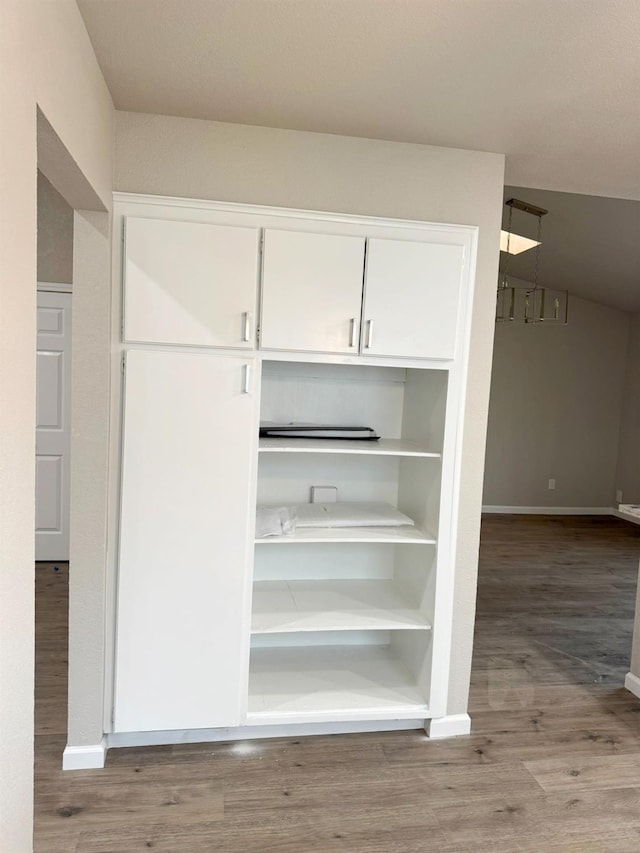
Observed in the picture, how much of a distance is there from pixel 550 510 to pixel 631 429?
1.33m

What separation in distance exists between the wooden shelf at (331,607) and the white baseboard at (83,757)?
0.73 meters

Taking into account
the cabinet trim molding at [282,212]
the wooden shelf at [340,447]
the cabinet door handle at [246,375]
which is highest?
the cabinet trim molding at [282,212]

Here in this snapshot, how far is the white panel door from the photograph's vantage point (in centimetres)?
470

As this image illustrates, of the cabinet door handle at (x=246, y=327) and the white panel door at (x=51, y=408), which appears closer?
the cabinet door handle at (x=246, y=327)

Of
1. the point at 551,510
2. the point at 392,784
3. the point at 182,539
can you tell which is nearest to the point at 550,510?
the point at 551,510

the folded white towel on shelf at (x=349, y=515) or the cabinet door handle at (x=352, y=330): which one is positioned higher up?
the cabinet door handle at (x=352, y=330)

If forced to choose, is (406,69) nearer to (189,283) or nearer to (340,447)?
(189,283)

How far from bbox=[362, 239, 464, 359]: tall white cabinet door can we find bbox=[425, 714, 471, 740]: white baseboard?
5.10 ft

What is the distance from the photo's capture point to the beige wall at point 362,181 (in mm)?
2250

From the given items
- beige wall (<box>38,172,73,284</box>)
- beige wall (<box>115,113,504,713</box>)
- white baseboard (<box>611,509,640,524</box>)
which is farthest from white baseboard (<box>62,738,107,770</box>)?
white baseboard (<box>611,509,640,524</box>)

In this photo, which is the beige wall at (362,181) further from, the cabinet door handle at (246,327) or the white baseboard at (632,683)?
the white baseboard at (632,683)

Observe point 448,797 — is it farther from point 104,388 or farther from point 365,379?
point 104,388

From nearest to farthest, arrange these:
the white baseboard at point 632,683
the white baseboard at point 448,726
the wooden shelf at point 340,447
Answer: the wooden shelf at point 340,447, the white baseboard at point 448,726, the white baseboard at point 632,683

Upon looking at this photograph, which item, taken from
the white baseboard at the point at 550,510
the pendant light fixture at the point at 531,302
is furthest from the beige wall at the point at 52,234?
the white baseboard at the point at 550,510
